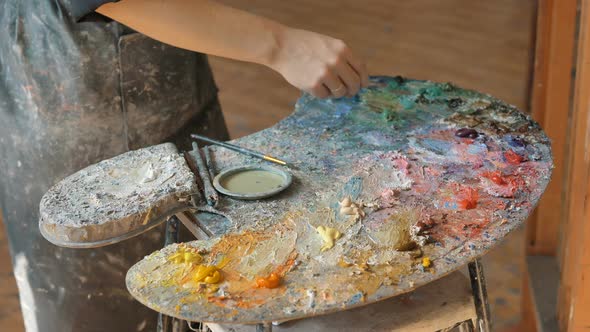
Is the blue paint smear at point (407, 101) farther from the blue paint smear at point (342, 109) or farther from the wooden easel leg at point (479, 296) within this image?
the wooden easel leg at point (479, 296)

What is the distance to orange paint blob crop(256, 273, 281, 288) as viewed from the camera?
1.14 metres

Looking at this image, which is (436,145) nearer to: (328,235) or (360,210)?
(360,210)

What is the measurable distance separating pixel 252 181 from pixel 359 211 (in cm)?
24

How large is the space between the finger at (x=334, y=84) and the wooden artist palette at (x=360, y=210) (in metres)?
0.10

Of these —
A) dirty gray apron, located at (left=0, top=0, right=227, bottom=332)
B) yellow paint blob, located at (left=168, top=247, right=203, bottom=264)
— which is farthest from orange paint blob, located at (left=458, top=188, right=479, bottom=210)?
dirty gray apron, located at (left=0, top=0, right=227, bottom=332)

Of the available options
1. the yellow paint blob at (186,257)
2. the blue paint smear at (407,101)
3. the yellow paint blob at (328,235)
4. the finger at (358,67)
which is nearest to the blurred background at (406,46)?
the blue paint smear at (407,101)

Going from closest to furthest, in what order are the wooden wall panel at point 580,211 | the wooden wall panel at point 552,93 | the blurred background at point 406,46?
1. the wooden wall panel at point 580,211
2. the wooden wall panel at point 552,93
3. the blurred background at point 406,46

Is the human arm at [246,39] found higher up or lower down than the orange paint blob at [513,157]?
higher up

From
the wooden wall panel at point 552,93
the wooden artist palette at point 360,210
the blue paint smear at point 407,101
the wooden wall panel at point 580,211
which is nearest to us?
the wooden artist palette at point 360,210

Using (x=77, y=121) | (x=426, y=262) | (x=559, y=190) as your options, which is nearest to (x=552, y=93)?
(x=559, y=190)

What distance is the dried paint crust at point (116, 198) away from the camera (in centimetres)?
125

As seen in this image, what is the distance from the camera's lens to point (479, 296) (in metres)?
1.38

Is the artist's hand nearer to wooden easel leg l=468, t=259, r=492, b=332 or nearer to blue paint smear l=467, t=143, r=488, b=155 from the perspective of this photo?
blue paint smear l=467, t=143, r=488, b=155

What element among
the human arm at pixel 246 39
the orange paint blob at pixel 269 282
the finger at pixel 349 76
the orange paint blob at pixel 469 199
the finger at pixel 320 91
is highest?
the human arm at pixel 246 39
